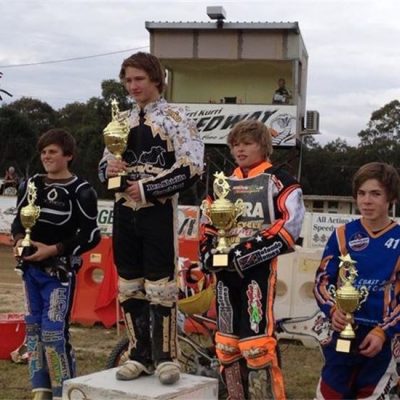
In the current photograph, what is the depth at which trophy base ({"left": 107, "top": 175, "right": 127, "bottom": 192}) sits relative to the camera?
13.1 ft

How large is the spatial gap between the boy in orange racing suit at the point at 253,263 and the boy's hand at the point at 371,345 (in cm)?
60

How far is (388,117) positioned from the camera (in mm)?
58344

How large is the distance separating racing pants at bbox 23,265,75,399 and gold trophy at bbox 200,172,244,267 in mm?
1446

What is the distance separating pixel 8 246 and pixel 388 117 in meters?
44.6

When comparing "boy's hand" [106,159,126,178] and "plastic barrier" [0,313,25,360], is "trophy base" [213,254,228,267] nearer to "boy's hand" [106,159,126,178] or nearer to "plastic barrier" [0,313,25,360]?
"boy's hand" [106,159,126,178]

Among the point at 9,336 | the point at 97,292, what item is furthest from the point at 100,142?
Result: the point at 9,336

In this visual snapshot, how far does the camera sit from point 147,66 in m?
4.15

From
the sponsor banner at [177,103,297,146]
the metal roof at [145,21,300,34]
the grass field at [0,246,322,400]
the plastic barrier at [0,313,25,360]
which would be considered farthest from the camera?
the sponsor banner at [177,103,297,146]

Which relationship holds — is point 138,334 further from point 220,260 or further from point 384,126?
point 384,126

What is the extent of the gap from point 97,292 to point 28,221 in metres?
4.65

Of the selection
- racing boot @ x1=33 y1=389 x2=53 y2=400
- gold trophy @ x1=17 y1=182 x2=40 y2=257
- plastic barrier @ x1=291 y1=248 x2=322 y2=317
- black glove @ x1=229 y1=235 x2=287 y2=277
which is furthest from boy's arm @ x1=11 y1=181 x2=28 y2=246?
plastic barrier @ x1=291 y1=248 x2=322 y2=317

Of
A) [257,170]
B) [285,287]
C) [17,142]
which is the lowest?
[285,287]

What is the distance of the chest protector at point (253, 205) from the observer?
408cm

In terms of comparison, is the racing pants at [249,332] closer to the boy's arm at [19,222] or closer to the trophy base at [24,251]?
the trophy base at [24,251]
